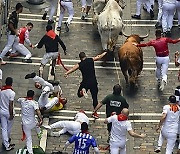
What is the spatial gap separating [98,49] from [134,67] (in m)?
3.18

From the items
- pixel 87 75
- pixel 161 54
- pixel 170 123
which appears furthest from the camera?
pixel 161 54

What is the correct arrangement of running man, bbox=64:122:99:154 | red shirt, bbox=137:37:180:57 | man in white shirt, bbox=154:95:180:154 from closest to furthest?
running man, bbox=64:122:99:154
man in white shirt, bbox=154:95:180:154
red shirt, bbox=137:37:180:57

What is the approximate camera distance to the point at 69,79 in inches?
979

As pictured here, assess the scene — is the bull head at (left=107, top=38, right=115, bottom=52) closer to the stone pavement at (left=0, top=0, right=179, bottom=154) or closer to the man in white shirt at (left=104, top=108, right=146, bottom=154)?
the stone pavement at (left=0, top=0, right=179, bottom=154)

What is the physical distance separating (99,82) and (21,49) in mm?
2915

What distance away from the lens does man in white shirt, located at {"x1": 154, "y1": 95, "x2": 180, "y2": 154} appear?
2005 cm

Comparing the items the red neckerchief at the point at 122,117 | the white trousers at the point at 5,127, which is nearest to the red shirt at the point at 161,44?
the red neckerchief at the point at 122,117

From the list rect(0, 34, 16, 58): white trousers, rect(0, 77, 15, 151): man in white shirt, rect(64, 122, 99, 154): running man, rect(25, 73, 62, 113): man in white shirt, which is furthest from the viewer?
rect(0, 34, 16, 58): white trousers

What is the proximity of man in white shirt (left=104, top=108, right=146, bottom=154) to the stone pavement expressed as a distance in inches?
64.8

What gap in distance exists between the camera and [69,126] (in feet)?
69.9

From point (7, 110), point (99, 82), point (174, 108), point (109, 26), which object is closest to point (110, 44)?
point (109, 26)

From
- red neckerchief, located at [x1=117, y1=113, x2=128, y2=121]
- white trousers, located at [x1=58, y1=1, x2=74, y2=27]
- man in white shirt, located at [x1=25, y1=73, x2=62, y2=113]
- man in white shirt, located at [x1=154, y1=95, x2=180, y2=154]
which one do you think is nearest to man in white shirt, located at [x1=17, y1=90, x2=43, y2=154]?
man in white shirt, located at [x1=25, y1=73, x2=62, y2=113]

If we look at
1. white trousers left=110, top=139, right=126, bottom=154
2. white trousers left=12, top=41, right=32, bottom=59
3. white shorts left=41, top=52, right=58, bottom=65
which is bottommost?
white trousers left=110, top=139, right=126, bottom=154

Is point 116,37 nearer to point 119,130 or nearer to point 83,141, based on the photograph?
point 119,130
